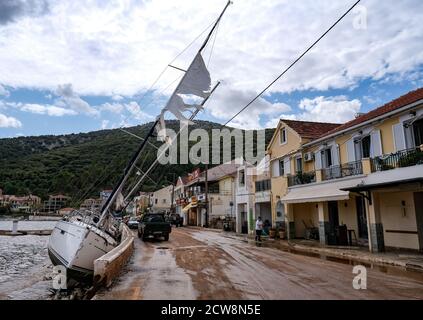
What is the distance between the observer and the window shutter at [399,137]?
674 inches

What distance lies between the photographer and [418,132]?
16.6m

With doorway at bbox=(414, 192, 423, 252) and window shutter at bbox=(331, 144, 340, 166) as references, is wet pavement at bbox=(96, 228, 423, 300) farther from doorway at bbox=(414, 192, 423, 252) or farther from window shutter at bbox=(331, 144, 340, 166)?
window shutter at bbox=(331, 144, 340, 166)

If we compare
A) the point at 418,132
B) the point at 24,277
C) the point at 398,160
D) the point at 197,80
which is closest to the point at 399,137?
the point at 418,132

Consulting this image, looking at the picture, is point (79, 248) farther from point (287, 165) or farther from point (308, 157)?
point (287, 165)

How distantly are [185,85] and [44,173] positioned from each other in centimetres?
10552

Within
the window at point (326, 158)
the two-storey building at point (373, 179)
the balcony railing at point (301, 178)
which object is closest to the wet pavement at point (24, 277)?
the two-storey building at point (373, 179)

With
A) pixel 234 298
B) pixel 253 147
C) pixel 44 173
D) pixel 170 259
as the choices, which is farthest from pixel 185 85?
pixel 44 173

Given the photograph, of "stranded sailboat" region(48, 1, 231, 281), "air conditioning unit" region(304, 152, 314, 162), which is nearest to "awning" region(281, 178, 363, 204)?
"air conditioning unit" region(304, 152, 314, 162)

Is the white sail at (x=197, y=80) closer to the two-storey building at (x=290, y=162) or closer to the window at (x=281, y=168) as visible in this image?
the two-storey building at (x=290, y=162)

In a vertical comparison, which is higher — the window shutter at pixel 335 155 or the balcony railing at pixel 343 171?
the window shutter at pixel 335 155

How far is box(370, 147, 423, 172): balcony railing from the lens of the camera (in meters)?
15.5

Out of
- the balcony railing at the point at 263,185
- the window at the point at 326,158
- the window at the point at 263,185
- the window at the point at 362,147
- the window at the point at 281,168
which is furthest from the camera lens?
the window at the point at 263,185

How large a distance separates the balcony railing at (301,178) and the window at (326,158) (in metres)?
1.05

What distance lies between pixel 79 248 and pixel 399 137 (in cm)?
1594
